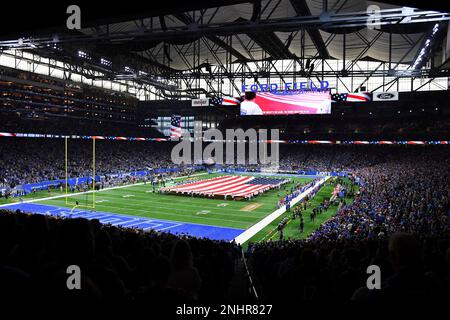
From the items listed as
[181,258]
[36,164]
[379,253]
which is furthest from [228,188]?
[181,258]

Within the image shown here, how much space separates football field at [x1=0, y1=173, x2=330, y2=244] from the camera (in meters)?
23.4

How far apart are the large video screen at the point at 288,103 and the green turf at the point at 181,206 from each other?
13.7m

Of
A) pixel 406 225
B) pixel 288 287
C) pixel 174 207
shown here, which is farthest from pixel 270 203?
pixel 288 287

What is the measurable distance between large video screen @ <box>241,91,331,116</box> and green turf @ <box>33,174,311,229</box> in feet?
44.8

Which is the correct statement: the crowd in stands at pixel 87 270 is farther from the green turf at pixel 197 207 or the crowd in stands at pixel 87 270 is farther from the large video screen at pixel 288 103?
the large video screen at pixel 288 103

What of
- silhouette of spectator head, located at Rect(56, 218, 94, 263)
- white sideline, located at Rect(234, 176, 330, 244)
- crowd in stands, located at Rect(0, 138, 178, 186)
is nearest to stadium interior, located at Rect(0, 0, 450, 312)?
silhouette of spectator head, located at Rect(56, 218, 94, 263)

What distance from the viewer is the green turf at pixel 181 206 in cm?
2578

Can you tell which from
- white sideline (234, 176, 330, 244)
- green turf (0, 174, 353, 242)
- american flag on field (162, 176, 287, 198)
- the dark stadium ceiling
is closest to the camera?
the dark stadium ceiling

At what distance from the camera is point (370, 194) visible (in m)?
26.1

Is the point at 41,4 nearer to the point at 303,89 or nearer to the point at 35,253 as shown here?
the point at 35,253

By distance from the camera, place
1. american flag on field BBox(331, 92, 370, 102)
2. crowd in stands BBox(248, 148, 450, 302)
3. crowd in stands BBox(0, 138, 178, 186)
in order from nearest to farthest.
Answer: crowd in stands BBox(248, 148, 450, 302)
crowd in stands BBox(0, 138, 178, 186)
american flag on field BBox(331, 92, 370, 102)

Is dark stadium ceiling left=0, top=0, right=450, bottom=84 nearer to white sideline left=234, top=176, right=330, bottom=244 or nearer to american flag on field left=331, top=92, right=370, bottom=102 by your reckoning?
american flag on field left=331, top=92, right=370, bottom=102
